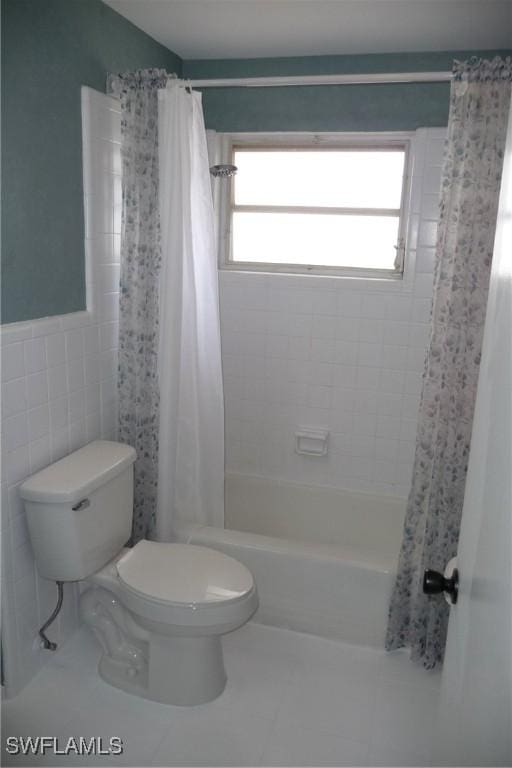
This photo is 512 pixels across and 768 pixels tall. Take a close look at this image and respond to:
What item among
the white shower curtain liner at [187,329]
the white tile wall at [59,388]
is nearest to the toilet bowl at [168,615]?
the white tile wall at [59,388]

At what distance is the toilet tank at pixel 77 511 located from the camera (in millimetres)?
1905

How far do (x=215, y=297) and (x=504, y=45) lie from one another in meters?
1.68

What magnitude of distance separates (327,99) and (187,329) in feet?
4.66

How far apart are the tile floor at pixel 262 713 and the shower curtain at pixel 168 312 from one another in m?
0.62

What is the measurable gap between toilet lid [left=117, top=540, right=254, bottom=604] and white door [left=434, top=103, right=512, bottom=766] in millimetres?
920

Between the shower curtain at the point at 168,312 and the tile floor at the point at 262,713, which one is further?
the shower curtain at the point at 168,312

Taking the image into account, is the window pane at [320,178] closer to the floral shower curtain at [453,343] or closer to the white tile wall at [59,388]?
the white tile wall at [59,388]

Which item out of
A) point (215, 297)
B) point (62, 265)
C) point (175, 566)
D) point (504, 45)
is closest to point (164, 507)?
point (175, 566)

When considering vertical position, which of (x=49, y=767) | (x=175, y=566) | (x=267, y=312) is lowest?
(x=49, y=767)

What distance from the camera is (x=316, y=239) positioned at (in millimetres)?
3109

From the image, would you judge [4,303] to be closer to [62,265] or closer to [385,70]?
[62,265]

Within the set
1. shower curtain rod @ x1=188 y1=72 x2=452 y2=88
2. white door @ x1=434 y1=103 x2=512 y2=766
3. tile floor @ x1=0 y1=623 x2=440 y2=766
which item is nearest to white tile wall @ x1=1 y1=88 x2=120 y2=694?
tile floor @ x1=0 y1=623 x2=440 y2=766

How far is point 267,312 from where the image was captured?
3.11 m

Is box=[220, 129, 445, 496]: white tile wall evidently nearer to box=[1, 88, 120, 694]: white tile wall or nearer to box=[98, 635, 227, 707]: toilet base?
box=[1, 88, 120, 694]: white tile wall
